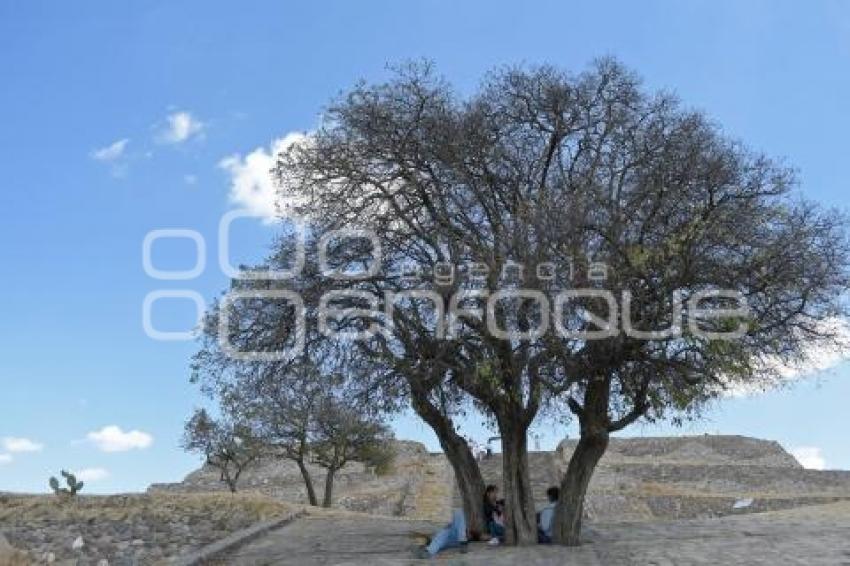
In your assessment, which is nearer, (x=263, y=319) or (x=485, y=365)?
(x=485, y=365)

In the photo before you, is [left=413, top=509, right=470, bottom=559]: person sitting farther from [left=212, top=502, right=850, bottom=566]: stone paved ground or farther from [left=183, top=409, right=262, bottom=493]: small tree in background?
[left=183, top=409, right=262, bottom=493]: small tree in background

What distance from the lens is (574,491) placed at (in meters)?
16.4

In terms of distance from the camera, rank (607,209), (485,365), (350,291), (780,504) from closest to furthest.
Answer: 1. (485,365)
2. (607,209)
3. (350,291)
4. (780,504)

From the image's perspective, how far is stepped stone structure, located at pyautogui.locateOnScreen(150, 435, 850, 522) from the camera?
33188 millimetres

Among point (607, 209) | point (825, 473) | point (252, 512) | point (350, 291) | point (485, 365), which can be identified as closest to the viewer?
point (485, 365)

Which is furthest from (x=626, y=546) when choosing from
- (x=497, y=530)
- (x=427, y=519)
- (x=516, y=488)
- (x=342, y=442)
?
(x=342, y=442)

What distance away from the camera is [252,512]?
22.1m

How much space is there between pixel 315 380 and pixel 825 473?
31561mm

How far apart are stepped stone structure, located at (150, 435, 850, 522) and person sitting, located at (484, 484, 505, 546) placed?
11.5m

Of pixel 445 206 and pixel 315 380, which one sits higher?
pixel 445 206

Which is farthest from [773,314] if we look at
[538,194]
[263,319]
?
[263,319]

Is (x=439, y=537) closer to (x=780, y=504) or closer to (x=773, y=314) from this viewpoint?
(x=773, y=314)

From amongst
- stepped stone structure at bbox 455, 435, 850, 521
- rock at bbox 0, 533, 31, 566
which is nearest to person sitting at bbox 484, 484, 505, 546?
rock at bbox 0, 533, 31, 566

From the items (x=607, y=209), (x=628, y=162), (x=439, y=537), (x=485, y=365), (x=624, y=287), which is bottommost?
(x=439, y=537)
